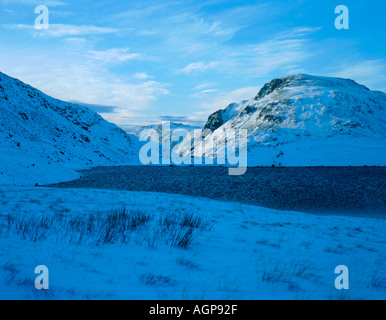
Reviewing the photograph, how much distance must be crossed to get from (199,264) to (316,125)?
243ft

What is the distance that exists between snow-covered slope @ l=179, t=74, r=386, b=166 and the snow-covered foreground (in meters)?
38.1

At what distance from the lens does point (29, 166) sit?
64.4 ft

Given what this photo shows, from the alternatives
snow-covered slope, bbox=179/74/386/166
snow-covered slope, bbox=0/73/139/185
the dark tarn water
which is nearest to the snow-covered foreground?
the dark tarn water

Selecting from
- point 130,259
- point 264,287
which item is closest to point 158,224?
point 130,259

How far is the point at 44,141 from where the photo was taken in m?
45.2

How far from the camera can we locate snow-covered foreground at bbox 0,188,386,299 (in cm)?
301

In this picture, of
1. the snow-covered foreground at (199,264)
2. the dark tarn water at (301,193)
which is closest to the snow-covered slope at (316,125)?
the dark tarn water at (301,193)

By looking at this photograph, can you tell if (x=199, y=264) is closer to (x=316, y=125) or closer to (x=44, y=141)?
(x=44, y=141)

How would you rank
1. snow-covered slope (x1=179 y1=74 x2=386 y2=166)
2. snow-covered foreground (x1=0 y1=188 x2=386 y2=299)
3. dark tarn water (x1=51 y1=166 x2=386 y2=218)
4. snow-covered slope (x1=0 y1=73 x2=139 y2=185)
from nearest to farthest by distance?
1. snow-covered foreground (x1=0 y1=188 x2=386 y2=299)
2. dark tarn water (x1=51 y1=166 x2=386 y2=218)
3. snow-covered slope (x1=0 y1=73 x2=139 y2=185)
4. snow-covered slope (x1=179 y1=74 x2=386 y2=166)

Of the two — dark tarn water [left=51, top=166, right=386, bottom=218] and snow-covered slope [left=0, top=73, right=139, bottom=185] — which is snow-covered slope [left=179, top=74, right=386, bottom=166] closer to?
dark tarn water [left=51, top=166, right=386, bottom=218]

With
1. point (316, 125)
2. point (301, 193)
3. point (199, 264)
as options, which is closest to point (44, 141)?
point (301, 193)

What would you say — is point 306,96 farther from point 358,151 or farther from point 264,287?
point 264,287

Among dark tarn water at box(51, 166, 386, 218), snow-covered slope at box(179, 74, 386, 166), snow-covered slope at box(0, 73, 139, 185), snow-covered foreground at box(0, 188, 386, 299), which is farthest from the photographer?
snow-covered slope at box(179, 74, 386, 166)
